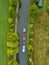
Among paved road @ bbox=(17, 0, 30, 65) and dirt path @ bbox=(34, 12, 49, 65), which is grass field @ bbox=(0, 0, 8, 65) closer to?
paved road @ bbox=(17, 0, 30, 65)

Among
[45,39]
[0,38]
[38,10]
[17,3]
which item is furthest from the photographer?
[45,39]

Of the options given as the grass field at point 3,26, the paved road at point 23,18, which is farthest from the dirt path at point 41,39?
the grass field at point 3,26

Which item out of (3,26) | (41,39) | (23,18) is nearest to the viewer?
(3,26)

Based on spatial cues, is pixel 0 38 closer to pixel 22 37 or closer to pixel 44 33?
pixel 22 37

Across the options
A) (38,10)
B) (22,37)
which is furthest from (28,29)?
(38,10)

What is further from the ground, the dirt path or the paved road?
the paved road

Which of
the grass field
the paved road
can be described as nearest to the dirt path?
the paved road

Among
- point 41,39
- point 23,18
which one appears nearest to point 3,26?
point 23,18

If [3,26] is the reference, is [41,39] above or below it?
below

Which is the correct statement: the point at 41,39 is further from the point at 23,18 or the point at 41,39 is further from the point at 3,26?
the point at 3,26
